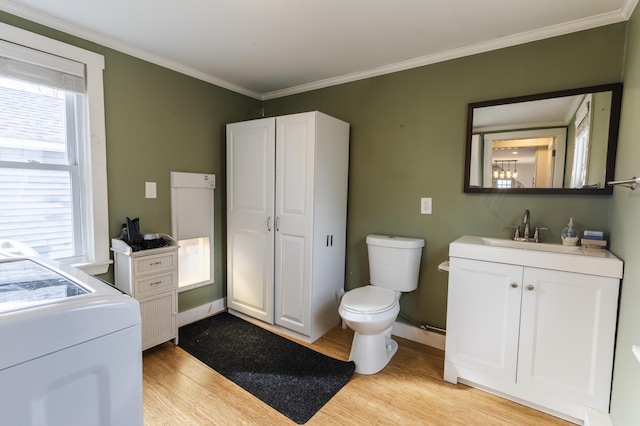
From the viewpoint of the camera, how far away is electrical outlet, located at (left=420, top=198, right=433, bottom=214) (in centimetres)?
240

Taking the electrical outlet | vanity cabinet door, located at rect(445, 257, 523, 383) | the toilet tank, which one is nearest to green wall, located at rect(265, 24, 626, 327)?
the electrical outlet

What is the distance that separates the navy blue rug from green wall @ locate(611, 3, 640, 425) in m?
1.35

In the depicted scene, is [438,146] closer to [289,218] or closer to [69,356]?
[289,218]

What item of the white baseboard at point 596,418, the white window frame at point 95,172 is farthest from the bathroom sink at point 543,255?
the white window frame at point 95,172

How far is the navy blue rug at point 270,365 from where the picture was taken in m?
1.81

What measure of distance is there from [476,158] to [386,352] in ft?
5.00

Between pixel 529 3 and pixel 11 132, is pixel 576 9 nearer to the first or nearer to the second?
pixel 529 3

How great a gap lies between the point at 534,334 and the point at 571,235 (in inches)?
26.0

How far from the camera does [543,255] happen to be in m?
1.66

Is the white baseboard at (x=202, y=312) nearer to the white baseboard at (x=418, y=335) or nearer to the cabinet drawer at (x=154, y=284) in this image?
the cabinet drawer at (x=154, y=284)

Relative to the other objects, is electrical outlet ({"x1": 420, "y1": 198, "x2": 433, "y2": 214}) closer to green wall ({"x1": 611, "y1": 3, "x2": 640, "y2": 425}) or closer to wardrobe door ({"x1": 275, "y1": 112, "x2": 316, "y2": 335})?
wardrobe door ({"x1": 275, "y1": 112, "x2": 316, "y2": 335})

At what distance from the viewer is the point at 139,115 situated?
2.35 m

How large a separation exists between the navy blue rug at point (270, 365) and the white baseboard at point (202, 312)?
6 centimetres

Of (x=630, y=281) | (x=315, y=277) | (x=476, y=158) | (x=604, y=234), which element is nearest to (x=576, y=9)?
(x=476, y=158)
